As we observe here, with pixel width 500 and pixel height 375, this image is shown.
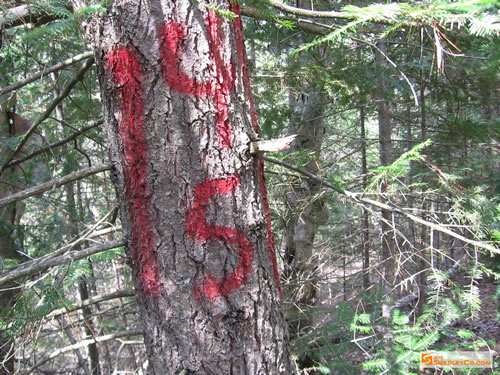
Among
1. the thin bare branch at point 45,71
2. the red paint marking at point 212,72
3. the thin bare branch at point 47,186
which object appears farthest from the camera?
the thin bare branch at point 45,71

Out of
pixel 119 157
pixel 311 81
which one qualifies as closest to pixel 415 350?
pixel 311 81

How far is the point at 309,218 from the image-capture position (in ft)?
17.6

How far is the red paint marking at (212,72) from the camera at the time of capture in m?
1.59

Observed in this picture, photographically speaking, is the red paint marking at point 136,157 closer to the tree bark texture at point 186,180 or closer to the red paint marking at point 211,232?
the tree bark texture at point 186,180

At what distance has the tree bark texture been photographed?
63.2 inches

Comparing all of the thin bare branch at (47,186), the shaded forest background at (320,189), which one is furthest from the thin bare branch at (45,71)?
the thin bare branch at (47,186)

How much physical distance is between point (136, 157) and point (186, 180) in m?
0.26

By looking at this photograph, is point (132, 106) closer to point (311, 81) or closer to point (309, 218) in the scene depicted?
point (311, 81)

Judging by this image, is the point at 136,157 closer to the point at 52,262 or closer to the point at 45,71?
the point at 52,262

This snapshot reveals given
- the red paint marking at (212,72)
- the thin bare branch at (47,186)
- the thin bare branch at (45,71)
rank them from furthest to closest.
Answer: the thin bare branch at (45,71)
the thin bare branch at (47,186)
the red paint marking at (212,72)

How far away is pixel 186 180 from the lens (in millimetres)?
1613

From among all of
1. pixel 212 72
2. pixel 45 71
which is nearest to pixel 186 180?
pixel 212 72

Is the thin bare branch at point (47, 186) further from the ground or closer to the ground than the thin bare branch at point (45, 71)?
closer to the ground

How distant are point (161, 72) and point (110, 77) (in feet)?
0.87
